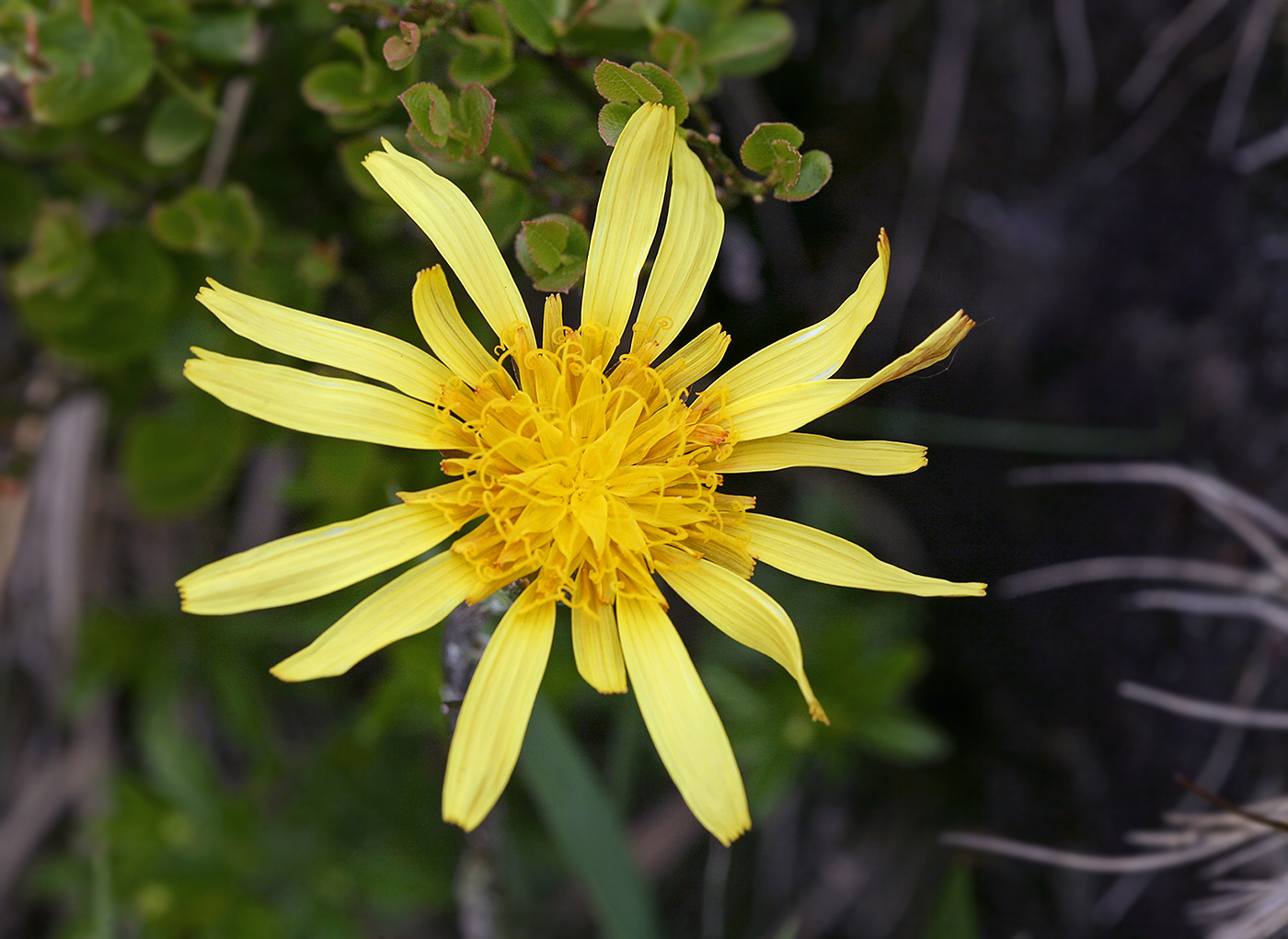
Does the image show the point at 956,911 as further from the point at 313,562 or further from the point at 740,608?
the point at 313,562

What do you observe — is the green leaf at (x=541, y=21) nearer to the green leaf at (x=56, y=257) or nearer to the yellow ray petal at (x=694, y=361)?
the yellow ray petal at (x=694, y=361)

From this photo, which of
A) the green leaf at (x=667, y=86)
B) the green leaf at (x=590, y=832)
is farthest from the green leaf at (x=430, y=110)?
the green leaf at (x=590, y=832)

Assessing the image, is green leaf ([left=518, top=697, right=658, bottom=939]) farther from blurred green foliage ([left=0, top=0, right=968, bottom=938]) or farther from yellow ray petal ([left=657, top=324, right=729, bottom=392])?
yellow ray petal ([left=657, top=324, right=729, bottom=392])

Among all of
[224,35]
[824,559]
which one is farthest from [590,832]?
[224,35]

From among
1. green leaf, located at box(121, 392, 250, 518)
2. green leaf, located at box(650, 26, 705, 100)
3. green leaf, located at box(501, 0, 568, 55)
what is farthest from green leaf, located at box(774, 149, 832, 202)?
green leaf, located at box(121, 392, 250, 518)

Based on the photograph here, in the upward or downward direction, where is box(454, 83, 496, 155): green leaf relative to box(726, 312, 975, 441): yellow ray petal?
upward

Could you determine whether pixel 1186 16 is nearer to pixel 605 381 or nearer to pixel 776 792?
pixel 605 381
